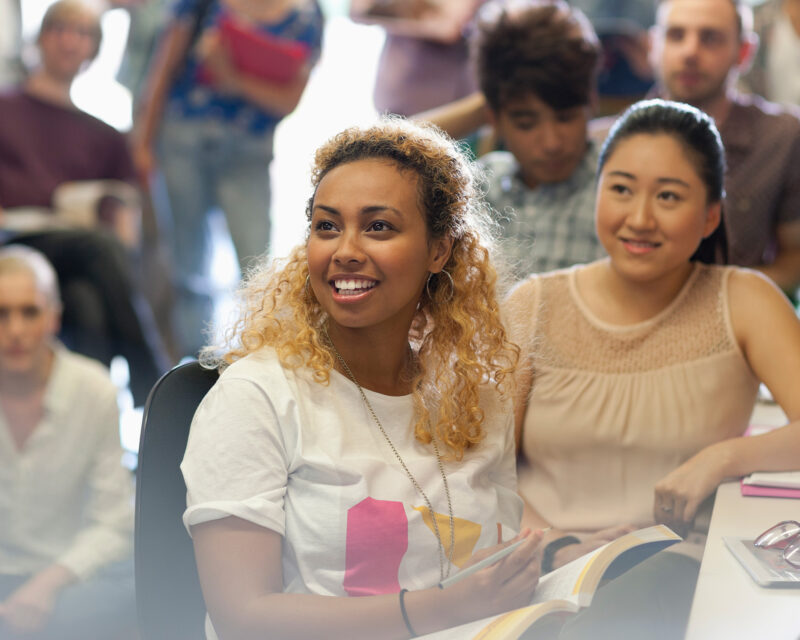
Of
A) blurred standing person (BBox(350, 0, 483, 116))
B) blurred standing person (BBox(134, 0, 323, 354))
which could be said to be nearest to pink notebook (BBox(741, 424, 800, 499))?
blurred standing person (BBox(350, 0, 483, 116))

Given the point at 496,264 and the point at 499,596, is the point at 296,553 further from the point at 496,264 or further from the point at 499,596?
the point at 496,264

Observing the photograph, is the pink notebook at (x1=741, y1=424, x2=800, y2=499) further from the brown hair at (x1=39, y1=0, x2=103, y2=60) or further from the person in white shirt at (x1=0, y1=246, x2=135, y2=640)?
the brown hair at (x1=39, y1=0, x2=103, y2=60)

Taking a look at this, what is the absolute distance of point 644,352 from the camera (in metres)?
1.64

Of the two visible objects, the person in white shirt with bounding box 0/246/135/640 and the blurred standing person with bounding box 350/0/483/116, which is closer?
the person in white shirt with bounding box 0/246/135/640

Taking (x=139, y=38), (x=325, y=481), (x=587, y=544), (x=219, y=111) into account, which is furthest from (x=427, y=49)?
(x=325, y=481)

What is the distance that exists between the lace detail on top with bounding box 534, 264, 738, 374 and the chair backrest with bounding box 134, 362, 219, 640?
69cm

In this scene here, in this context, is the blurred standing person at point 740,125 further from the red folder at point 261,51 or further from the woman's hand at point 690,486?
the red folder at point 261,51

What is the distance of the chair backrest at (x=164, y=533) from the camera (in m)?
1.17

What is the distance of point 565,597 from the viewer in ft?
3.42

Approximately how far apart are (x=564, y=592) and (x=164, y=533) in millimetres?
470

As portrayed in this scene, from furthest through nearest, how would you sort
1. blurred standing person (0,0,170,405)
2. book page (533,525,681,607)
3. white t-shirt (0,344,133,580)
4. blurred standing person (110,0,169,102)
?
1. blurred standing person (110,0,169,102)
2. blurred standing person (0,0,170,405)
3. white t-shirt (0,344,133,580)
4. book page (533,525,681,607)

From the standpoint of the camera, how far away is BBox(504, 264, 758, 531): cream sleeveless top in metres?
1.59

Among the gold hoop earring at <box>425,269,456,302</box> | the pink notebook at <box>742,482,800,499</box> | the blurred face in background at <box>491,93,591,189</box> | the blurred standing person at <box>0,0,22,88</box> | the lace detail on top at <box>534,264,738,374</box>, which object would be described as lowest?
the pink notebook at <box>742,482,800,499</box>

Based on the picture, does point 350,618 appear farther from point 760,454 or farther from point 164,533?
point 760,454
